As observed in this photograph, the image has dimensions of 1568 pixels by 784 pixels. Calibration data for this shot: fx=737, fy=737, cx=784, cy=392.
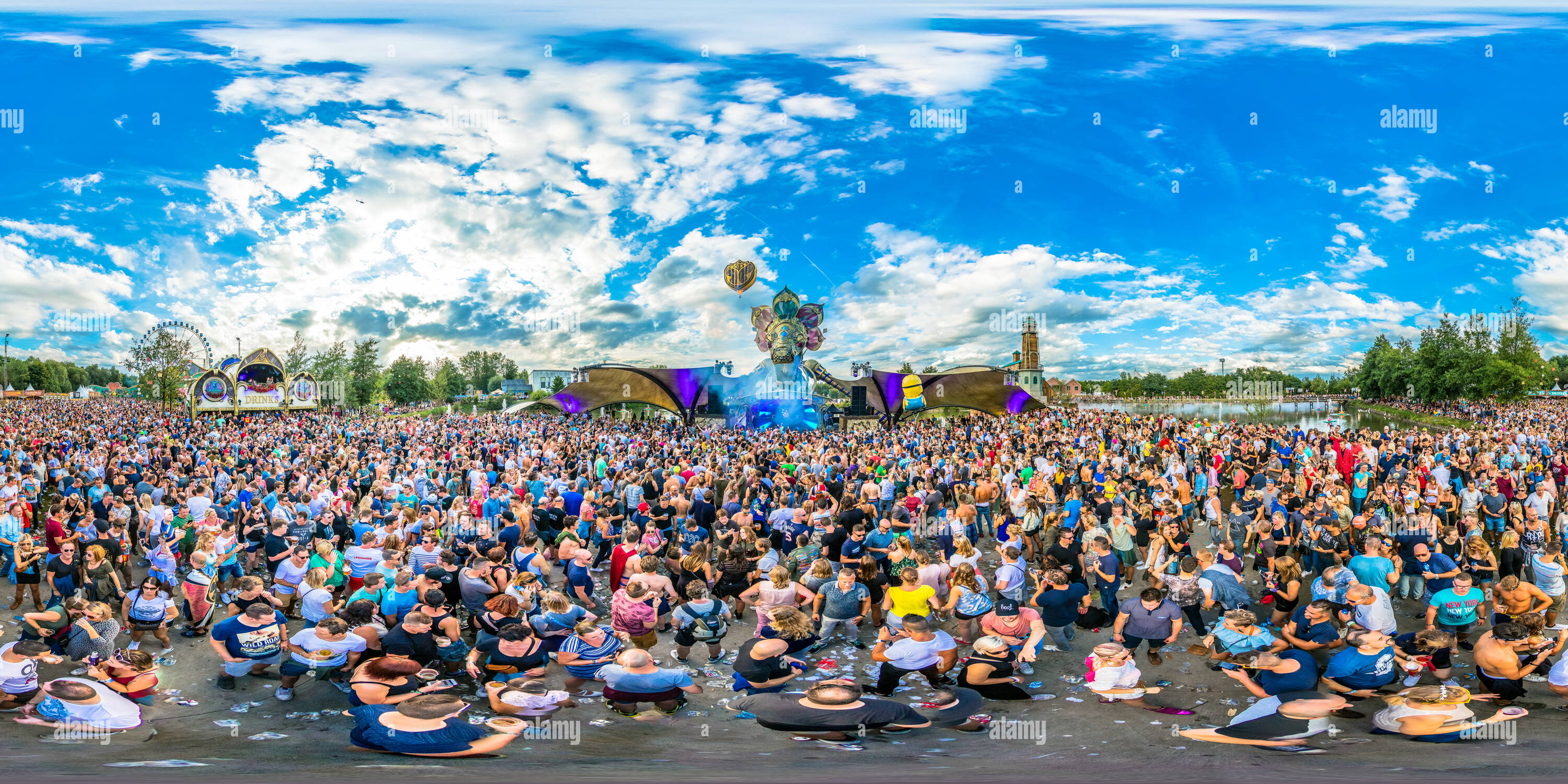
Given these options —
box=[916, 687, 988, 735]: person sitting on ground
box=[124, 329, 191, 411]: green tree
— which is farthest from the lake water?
box=[124, 329, 191, 411]: green tree

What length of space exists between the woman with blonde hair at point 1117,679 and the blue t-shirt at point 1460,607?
10.4ft

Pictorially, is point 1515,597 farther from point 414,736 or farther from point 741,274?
point 741,274

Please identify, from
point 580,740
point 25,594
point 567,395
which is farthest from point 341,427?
point 580,740

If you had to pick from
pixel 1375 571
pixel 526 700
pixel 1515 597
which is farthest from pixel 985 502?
pixel 526 700

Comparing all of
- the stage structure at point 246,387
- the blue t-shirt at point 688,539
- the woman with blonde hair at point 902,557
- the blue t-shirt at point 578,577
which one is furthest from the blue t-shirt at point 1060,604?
the stage structure at point 246,387

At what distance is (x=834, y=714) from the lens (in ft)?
17.2

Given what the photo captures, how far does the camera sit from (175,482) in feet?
43.6

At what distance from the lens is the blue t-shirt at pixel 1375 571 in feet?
24.3

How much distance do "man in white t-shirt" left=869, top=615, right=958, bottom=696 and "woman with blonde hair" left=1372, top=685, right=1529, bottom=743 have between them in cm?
304

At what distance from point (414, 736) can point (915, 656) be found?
3.78 meters

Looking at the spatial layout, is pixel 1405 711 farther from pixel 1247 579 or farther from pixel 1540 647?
pixel 1247 579

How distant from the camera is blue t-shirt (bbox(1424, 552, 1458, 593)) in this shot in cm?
761

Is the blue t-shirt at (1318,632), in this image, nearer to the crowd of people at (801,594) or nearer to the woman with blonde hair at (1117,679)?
the crowd of people at (801,594)

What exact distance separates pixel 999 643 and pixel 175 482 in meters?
14.6
